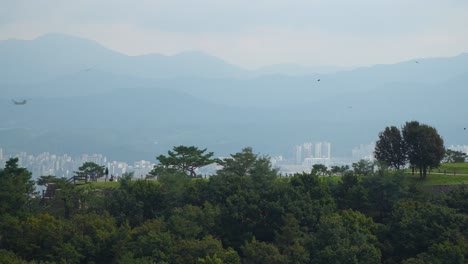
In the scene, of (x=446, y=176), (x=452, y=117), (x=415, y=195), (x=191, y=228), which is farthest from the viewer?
(x=452, y=117)

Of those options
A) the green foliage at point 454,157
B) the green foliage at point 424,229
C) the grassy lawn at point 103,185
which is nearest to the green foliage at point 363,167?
the green foliage at point 424,229

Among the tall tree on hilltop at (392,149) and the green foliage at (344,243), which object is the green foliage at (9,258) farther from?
the tall tree on hilltop at (392,149)

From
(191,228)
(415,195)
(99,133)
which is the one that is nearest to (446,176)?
(415,195)

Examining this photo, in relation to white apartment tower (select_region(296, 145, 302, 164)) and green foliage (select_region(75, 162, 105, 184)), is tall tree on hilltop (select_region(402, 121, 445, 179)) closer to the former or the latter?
green foliage (select_region(75, 162, 105, 184))

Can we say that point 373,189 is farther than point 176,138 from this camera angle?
No

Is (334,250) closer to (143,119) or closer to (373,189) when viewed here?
(373,189)

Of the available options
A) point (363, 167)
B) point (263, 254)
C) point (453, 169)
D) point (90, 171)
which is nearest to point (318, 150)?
point (453, 169)
